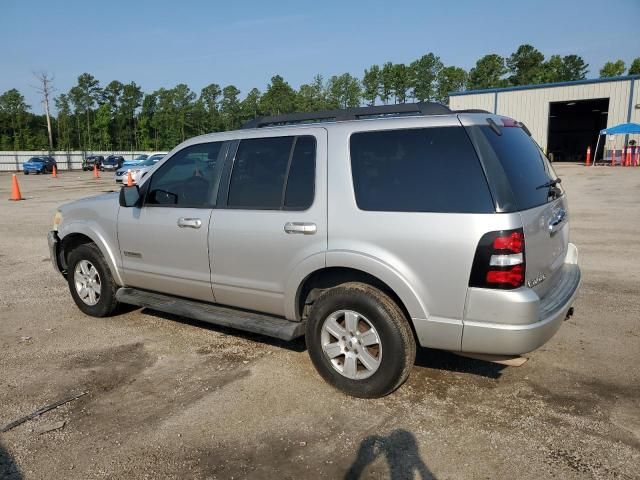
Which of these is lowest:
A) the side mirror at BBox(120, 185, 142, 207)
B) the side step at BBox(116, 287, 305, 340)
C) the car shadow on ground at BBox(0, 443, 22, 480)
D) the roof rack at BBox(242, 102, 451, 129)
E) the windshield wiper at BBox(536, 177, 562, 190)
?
the car shadow on ground at BBox(0, 443, 22, 480)

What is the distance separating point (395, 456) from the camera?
2965 millimetres

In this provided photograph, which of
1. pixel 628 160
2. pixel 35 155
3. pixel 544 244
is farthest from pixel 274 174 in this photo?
pixel 35 155

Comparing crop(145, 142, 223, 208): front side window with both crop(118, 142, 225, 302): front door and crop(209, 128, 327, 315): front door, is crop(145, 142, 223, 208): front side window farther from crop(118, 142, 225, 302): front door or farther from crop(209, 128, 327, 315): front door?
crop(209, 128, 327, 315): front door

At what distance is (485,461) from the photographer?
2.90m

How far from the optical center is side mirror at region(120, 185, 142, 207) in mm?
4797

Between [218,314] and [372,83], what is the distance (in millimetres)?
97161

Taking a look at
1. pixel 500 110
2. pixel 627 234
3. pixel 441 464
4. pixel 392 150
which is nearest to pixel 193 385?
pixel 441 464

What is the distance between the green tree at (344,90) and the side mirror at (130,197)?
88985 millimetres

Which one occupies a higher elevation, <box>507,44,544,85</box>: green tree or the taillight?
<box>507,44,544,85</box>: green tree

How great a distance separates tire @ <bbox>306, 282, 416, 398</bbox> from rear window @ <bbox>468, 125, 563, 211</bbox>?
1.03m

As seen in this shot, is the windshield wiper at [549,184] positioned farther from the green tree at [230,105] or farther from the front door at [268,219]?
the green tree at [230,105]

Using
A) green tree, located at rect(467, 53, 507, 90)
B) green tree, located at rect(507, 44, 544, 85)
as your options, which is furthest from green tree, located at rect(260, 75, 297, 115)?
green tree, located at rect(507, 44, 544, 85)

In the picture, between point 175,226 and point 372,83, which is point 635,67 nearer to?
point 372,83

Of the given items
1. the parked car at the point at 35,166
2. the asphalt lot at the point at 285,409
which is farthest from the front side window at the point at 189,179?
the parked car at the point at 35,166
